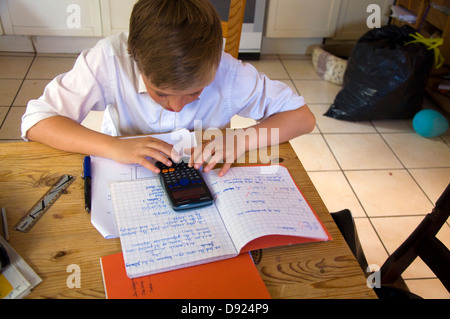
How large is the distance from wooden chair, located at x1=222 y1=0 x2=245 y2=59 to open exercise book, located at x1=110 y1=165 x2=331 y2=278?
1.98 ft

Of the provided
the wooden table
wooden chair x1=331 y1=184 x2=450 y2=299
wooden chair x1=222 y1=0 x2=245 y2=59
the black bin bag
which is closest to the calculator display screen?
the wooden table

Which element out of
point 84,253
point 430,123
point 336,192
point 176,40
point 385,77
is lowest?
point 336,192

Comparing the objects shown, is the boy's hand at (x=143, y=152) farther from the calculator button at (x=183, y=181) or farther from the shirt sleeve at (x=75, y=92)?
the shirt sleeve at (x=75, y=92)

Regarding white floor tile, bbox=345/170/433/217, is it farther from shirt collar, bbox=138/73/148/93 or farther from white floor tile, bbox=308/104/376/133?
shirt collar, bbox=138/73/148/93

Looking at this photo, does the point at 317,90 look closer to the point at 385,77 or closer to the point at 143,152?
the point at 385,77

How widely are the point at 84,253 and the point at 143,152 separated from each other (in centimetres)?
24

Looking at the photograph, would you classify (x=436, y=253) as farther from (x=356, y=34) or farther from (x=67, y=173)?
(x=356, y=34)

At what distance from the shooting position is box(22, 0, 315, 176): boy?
697 millimetres

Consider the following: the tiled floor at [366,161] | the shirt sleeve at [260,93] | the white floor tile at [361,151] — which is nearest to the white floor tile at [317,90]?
the tiled floor at [366,161]

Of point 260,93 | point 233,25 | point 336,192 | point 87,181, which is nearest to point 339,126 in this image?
point 336,192

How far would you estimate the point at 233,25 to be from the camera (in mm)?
1180

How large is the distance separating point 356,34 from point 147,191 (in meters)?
2.51

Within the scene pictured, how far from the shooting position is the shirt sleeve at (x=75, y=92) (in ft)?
2.78

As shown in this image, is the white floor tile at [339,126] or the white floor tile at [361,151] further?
the white floor tile at [339,126]
